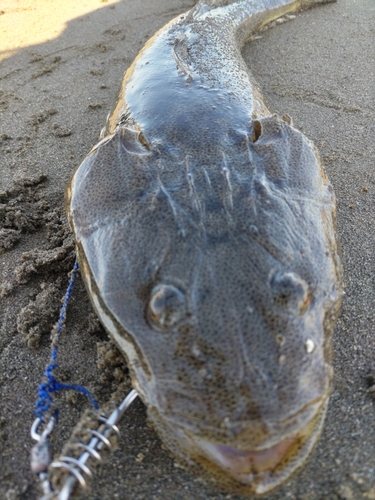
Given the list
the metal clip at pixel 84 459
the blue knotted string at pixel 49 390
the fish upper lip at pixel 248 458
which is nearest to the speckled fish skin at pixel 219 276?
the fish upper lip at pixel 248 458

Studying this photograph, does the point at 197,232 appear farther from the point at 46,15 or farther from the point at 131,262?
the point at 46,15

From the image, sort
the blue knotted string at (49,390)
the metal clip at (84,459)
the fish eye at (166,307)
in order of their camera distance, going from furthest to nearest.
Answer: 1. the blue knotted string at (49,390)
2. the fish eye at (166,307)
3. the metal clip at (84,459)

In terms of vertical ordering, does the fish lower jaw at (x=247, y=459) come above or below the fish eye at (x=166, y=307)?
below

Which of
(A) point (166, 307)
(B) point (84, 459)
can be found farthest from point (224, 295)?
(B) point (84, 459)

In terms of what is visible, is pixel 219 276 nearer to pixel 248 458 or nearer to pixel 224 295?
pixel 224 295

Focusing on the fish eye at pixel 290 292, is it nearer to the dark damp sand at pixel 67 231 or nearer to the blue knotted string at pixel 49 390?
the dark damp sand at pixel 67 231

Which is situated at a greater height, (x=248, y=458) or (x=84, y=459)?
(x=84, y=459)

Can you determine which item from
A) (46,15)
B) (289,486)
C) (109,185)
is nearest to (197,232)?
(109,185)
